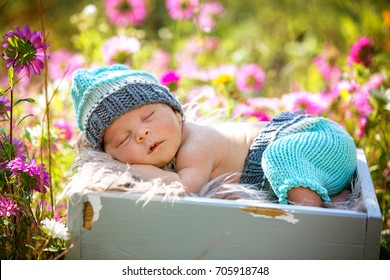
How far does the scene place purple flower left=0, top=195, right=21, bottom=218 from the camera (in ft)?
5.84

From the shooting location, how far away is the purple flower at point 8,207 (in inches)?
70.1

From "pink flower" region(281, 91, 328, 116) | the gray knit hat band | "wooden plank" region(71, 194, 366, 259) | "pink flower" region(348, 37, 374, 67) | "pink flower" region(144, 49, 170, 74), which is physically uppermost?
"pink flower" region(348, 37, 374, 67)

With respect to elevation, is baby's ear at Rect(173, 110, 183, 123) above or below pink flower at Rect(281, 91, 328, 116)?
above

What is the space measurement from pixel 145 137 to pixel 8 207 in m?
0.47

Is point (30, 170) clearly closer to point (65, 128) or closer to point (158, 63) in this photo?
point (65, 128)

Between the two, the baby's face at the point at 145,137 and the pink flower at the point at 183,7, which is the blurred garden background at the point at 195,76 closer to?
the pink flower at the point at 183,7

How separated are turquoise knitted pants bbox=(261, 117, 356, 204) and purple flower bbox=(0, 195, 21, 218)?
77cm

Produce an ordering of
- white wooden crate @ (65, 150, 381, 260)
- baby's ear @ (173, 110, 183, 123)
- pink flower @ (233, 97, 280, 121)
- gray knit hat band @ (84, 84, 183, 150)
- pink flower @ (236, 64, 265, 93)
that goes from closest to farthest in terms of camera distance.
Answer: white wooden crate @ (65, 150, 381, 260), gray knit hat band @ (84, 84, 183, 150), baby's ear @ (173, 110, 183, 123), pink flower @ (233, 97, 280, 121), pink flower @ (236, 64, 265, 93)

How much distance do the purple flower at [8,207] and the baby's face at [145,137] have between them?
0.37 m

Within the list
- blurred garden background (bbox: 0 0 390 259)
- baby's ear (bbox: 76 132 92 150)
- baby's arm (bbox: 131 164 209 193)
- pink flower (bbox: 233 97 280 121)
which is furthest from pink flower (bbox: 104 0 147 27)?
baby's arm (bbox: 131 164 209 193)

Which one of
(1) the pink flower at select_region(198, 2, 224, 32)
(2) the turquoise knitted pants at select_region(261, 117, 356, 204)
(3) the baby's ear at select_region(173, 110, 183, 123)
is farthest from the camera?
(1) the pink flower at select_region(198, 2, 224, 32)

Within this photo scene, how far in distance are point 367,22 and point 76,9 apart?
8.79ft

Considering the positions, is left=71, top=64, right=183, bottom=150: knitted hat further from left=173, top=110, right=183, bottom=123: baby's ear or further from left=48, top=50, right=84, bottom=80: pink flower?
left=48, top=50, right=84, bottom=80: pink flower

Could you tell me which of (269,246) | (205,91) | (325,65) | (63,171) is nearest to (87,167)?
(269,246)
